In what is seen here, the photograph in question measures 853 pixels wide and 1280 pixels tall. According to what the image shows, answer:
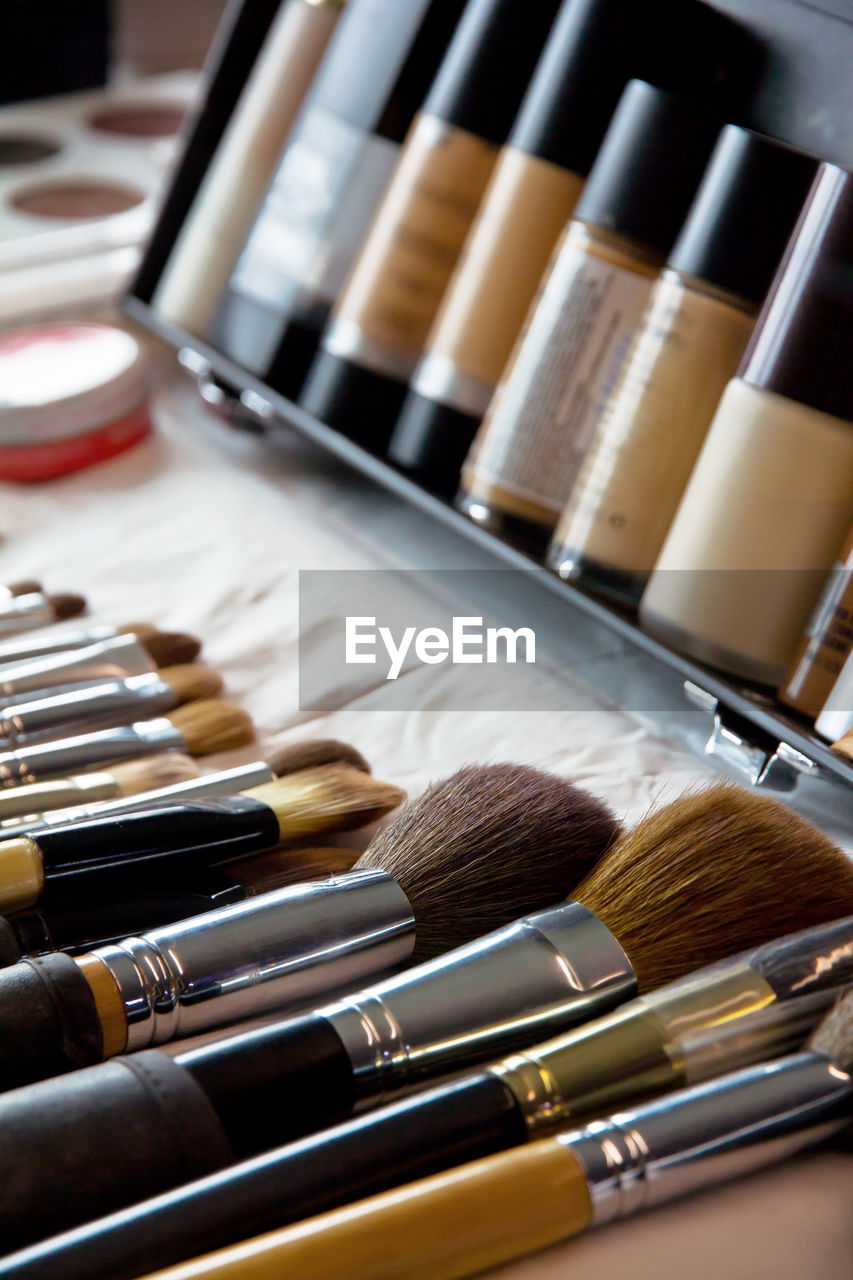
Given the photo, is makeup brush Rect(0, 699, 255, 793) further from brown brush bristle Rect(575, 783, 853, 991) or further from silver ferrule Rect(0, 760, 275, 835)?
brown brush bristle Rect(575, 783, 853, 991)

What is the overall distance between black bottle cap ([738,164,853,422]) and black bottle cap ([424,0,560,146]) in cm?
17

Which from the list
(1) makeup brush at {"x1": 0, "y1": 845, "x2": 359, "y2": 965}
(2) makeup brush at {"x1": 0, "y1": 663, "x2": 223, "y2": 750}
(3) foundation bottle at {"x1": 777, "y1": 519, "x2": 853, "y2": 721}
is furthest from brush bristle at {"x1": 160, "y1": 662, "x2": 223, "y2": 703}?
(3) foundation bottle at {"x1": 777, "y1": 519, "x2": 853, "y2": 721}

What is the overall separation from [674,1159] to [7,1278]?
14 centimetres

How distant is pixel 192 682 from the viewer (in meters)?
0.51

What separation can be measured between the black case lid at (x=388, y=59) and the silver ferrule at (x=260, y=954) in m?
0.39

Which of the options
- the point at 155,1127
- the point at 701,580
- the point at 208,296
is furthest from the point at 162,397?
the point at 155,1127

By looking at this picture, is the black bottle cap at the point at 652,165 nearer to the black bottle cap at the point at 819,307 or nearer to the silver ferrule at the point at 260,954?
the black bottle cap at the point at 819,307

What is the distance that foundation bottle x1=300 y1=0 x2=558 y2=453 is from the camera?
1.82ft

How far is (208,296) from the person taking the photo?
711 millimetres

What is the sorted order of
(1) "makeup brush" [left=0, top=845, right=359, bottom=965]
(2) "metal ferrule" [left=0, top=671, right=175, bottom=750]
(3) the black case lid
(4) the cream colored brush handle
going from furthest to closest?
(3) the black case lid, (2) "metal ferrule" [left=0, top=671, right=175, bottom=750], (1) "makeup brush" [left=0, top=845, right=359, bottom=965], (4) the cream colored brush handle

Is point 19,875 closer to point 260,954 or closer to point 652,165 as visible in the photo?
point 260,954

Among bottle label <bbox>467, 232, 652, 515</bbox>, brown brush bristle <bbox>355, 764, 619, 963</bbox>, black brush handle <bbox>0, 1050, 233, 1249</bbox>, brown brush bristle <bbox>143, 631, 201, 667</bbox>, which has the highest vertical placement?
bottle label <bbox>467, 232, 652, 515</bbox>

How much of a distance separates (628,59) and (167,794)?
1.08 ft

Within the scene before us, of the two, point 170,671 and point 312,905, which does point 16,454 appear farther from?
point 312,905
